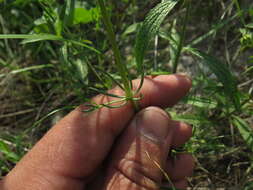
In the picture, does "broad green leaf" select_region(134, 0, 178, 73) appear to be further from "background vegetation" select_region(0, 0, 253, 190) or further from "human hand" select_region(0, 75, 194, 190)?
"human hand" select_region(0, 75, 194, 190)

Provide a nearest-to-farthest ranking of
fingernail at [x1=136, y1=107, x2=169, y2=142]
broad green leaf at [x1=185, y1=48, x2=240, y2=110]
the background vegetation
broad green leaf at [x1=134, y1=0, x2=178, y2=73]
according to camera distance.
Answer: broad green leaf at [x1=134, y1=0, x2=178, y2=73]
broad green leaf at [x1=185, y1=48, x2=240, y2=110]
fingernail at [x1=136, y1=107, x2=169, y2=142]
the background vegetation

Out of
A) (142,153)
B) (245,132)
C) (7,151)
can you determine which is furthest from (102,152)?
(245,132)

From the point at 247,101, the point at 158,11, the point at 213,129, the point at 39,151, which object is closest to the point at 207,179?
the point at 213,129

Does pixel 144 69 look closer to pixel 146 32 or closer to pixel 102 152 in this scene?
pixel 102 152

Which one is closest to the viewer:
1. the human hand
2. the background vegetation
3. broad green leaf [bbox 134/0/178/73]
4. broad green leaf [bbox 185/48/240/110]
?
broad green leaf [bbox 134/0/178/73]

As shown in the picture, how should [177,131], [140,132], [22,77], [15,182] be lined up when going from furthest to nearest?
1. [22,77]
2. [177,131]
3. [140,132]
4. [15,182]

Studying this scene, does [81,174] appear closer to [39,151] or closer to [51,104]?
[39,151]

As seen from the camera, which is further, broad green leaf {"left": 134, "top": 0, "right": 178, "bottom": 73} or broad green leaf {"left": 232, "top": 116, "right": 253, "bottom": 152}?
broad green leaf {"left": 232, "top": 116, "right": 253, "bottom": 152}

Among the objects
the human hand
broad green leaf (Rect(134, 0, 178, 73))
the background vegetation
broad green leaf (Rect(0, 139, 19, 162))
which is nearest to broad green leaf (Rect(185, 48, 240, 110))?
the background vegetation
